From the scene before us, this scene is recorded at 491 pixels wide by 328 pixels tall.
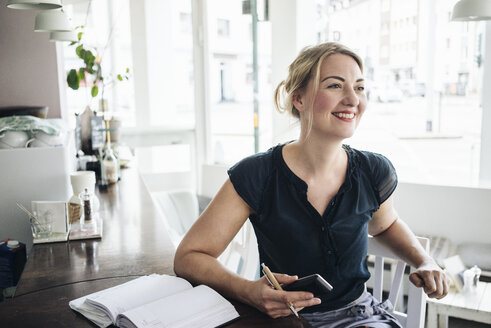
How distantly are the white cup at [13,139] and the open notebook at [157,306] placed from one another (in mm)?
1228

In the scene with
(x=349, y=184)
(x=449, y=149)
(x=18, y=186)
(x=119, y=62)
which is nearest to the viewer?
(x=349, y=184)

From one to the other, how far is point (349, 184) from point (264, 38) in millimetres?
2502

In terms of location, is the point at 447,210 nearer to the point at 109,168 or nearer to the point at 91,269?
the point at 109,168

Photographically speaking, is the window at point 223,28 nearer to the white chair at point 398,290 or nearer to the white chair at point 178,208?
the white chair at point 178,208

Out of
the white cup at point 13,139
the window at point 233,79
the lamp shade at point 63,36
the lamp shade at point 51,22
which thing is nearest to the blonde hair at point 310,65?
the white cup at point 13,139

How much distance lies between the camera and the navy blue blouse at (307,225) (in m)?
1.45

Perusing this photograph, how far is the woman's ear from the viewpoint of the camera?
1.59 m

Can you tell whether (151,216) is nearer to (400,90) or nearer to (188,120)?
(400,90)

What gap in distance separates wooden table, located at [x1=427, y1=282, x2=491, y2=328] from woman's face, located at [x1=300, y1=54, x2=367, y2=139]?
1424mm

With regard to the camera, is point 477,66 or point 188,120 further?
point 188,120

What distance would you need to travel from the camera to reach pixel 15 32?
2924 millimetres

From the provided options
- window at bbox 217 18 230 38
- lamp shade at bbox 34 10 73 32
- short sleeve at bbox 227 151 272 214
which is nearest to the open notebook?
short sleeve at bbox 227 151 272 214

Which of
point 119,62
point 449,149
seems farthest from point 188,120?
point 449,149

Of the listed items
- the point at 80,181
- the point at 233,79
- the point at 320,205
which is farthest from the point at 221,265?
the point at 233,79
